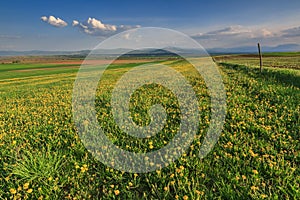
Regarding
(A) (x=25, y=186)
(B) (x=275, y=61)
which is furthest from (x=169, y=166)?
(B) (x=275, y=61)

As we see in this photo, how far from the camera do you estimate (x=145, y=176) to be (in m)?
4.12

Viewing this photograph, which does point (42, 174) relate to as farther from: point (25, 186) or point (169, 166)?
point (169, 166)

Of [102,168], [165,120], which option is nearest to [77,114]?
[165,120]

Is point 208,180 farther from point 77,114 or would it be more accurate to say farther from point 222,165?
point 77,114

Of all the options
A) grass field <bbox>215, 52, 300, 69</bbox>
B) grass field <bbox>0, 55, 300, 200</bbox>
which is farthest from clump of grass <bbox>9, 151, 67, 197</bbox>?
grass field <bbox>215, 52, 300, 69</bbox>

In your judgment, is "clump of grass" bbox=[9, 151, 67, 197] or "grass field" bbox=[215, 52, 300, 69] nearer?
"clump of grass" bbox=[9, 151, 67, 197]

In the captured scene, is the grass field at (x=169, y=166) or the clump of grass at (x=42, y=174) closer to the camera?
the grass field at (x=169, y=166)

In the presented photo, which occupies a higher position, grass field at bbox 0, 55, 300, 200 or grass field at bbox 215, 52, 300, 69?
grass field at bbox 215, 52, 300, 69

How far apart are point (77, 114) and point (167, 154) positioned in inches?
184

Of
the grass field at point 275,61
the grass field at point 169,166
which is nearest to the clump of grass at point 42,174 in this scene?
the grass field at point 169,166

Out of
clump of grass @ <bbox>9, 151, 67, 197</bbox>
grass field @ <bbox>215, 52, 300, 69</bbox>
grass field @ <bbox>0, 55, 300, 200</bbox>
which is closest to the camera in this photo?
grass field @ <bbox>0, 55, 300, 200</bbox>

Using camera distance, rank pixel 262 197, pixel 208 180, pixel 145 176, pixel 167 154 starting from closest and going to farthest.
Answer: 1. pixel 262 197
2. pixel 208 180
3. pixel 145 176
4. pixel 167 154

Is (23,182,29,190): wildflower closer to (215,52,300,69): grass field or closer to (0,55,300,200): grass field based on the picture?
(0,55,300,200): grass field

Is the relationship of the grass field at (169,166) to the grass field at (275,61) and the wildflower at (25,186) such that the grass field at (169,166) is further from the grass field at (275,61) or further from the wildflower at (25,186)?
the grass field at (275,61)
